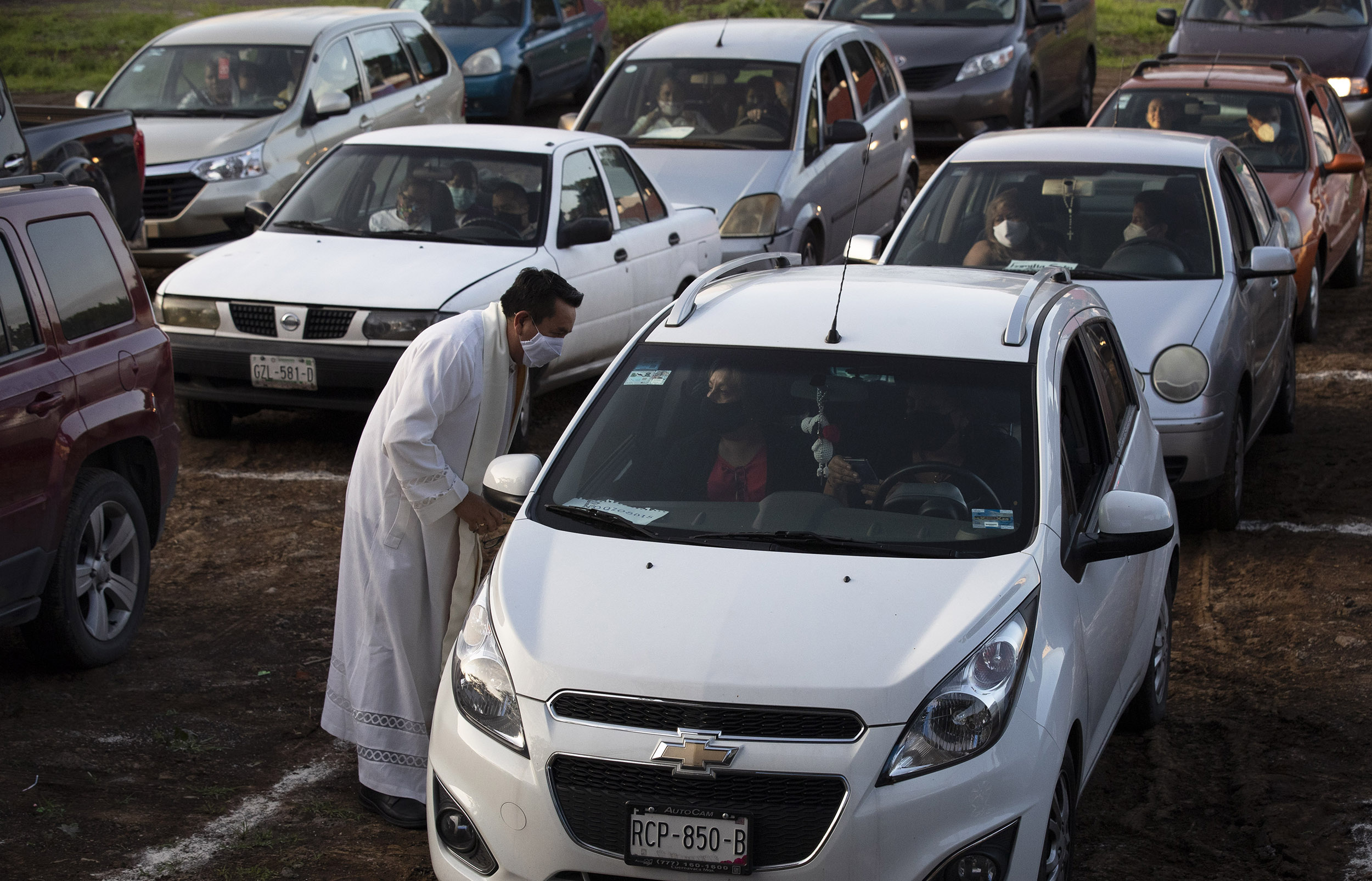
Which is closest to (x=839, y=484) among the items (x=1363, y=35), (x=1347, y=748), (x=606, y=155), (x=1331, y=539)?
(x=1347, y=748)

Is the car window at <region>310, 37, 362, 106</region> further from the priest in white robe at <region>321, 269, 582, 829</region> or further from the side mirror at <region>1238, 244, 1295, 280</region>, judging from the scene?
the priest in white robe at <region>321, 269, 582, 829</region>

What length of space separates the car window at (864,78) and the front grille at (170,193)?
17.6 ft

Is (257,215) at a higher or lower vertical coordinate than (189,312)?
higher

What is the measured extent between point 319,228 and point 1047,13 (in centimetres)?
1031

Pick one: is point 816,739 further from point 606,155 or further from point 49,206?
point 606,155

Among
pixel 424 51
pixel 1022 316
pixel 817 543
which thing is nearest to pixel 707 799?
pixel 817 543

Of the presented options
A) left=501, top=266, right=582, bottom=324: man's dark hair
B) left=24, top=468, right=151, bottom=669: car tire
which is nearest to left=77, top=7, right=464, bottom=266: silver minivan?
left=24, top=468, right=151, bottom=669: car tire

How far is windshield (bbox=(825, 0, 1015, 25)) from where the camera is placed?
1639 centimetres

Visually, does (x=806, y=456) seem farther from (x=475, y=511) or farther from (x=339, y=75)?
(x=339, y=75)

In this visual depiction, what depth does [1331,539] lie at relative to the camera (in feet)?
24.5

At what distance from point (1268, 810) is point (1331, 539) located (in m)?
2.99

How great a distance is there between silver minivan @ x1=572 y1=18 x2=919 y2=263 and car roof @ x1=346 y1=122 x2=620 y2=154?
4.84ft

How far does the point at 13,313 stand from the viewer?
216 inches

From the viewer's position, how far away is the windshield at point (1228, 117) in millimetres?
11414
